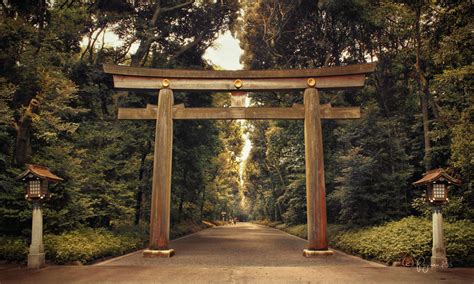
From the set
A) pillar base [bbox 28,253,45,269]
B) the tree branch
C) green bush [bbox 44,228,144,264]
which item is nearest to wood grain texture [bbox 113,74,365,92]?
green bush [bbox 44,228,144,264]

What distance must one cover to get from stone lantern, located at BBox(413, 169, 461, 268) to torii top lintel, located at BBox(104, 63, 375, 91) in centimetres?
439

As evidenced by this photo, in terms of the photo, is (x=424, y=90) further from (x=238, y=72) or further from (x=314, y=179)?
(x=238, y=72)

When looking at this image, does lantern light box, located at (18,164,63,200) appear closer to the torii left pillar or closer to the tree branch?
the torii left pillar

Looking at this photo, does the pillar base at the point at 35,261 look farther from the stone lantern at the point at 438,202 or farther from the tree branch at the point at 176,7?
the tree branch at the point at 176,7

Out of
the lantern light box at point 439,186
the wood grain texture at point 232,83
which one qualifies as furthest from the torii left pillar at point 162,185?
the lantern light box at point 439,186

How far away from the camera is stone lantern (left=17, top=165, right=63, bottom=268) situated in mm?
10492

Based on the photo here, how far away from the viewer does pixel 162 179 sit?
43.2ft

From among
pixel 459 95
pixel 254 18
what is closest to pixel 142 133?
pixel 254 18

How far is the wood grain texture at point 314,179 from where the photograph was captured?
12.8 meters

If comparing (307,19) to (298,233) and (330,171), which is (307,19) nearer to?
(330,171)

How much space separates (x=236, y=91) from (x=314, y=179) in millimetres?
4365

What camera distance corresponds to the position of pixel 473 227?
11.5 metres

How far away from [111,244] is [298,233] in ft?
50.8

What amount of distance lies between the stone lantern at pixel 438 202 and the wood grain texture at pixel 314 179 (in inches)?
131
